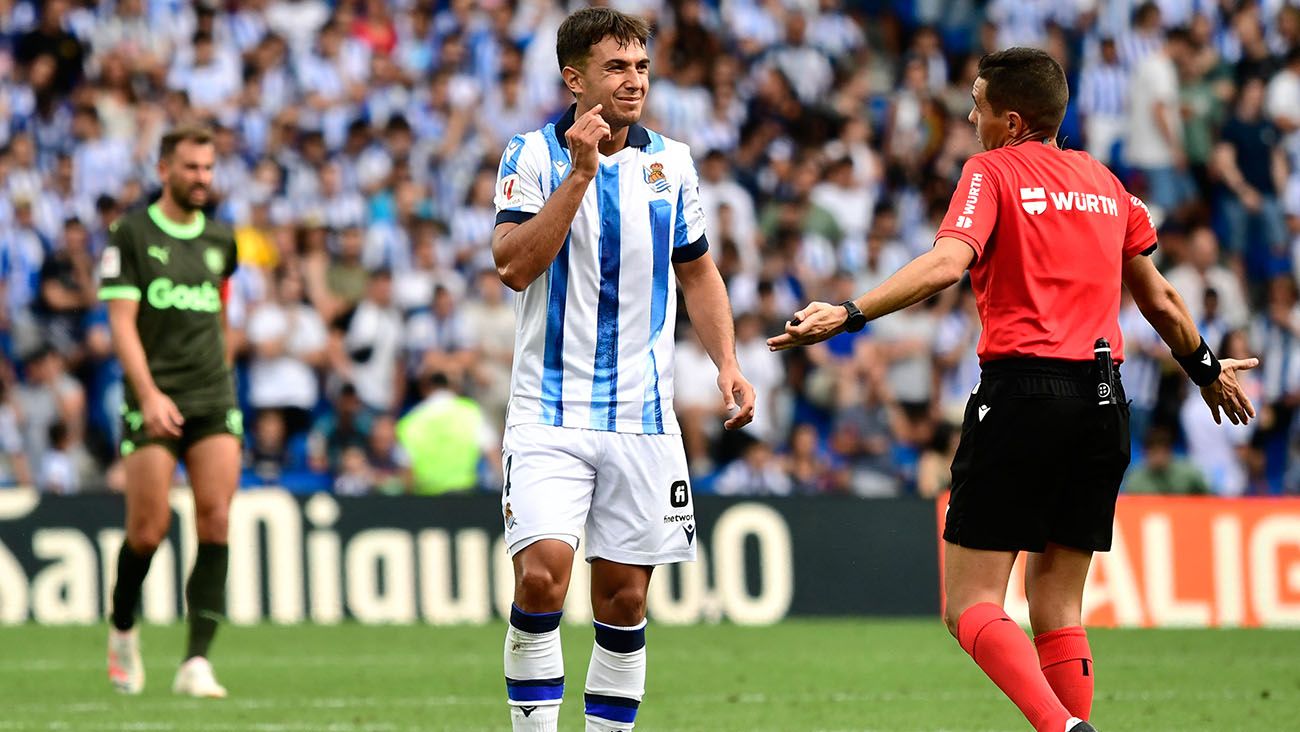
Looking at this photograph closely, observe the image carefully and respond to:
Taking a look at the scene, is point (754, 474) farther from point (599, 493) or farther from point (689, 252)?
point (599, 493)

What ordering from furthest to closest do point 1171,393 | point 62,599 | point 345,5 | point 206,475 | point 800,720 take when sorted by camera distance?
point 345,5 < point 1171,393 < point 62,599 < point 206,475 < point 800,720

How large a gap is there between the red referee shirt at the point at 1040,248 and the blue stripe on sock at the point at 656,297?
97 centimetres

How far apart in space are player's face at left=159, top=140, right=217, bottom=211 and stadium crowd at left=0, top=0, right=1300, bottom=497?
4962mm

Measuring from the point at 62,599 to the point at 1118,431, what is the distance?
31.6ft

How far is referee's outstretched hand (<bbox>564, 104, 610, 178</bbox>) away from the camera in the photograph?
6125mm

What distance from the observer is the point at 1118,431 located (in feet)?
20.5

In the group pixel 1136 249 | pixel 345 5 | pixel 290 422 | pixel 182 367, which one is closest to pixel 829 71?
pixel 345 5

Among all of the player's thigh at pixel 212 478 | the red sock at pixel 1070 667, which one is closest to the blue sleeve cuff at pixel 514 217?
the red sock at pixel 1070 667

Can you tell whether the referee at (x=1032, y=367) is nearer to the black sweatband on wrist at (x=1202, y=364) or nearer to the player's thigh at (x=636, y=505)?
the black sweatband on wrist at (x=1202, y=364)

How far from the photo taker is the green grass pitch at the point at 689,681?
8750 mm

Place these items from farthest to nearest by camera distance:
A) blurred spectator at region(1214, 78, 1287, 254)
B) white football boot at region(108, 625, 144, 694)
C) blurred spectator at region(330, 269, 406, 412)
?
blurred spectator at region(1214, 78, 1287, 254) < blurred spectator at region(330, 269, 406, 412) < white football boot at region(108, 625, 144, 694)

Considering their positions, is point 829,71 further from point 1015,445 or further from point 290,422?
point 1015,445

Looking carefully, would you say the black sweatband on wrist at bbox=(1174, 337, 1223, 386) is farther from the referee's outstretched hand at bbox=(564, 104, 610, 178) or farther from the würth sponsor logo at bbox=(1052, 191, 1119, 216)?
the referee's outstretched hand at bbox=(564, 104, 610, 178)

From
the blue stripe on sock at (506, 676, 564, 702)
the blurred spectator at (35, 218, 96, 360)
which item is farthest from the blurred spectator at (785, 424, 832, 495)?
the blue stripe on sock at (506, 676, 564, 702)
